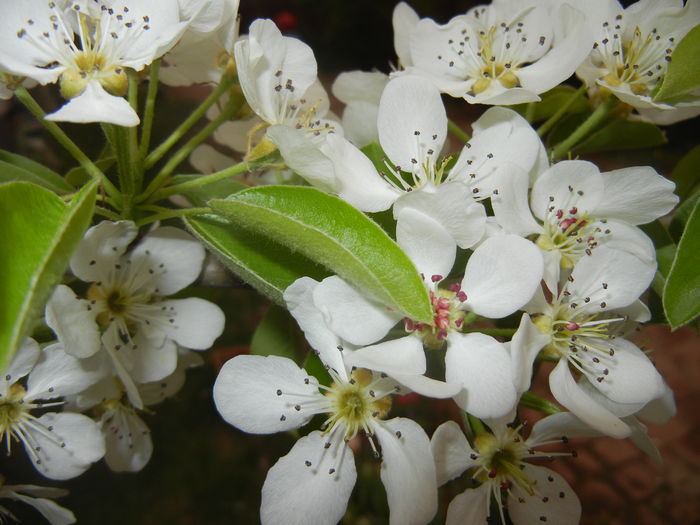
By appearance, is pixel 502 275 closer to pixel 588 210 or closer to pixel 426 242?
pixel 426 242

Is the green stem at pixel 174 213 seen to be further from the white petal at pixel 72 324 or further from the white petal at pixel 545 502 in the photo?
the white petal at pixel 545 502

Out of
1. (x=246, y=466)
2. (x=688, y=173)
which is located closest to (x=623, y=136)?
(x=688, y=173)

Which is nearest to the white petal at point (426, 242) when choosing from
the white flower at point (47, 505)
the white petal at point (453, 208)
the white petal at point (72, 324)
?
the white petal at point (453, 208)

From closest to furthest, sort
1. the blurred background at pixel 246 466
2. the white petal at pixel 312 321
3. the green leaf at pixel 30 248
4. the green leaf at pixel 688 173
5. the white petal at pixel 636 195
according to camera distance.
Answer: the green leaf at pixel 30 248, the white petal at pixel 312 321, the white petal at pixel 636 195, the green leaf at pixel 688 173, the blurred background at pixel 246 466

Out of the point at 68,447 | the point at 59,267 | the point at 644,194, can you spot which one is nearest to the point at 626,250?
the point at 644,194

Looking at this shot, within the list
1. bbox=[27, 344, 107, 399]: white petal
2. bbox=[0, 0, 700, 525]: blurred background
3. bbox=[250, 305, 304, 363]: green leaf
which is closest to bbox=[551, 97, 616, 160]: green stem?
bbox=[250, 305, 304, 363]: green leaf

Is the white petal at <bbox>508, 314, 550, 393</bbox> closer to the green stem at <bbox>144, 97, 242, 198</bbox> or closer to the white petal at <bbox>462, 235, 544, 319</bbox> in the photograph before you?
the white petal at <bbox>462, 235, 544, 319</bbox>
